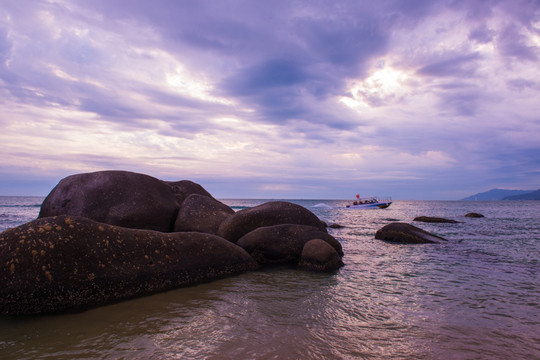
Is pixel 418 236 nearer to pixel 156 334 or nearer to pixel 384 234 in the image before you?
pixel 384 234

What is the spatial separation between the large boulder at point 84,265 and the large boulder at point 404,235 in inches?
365

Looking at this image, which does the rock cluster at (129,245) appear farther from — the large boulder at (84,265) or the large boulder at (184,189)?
the large boulder at (184,189)

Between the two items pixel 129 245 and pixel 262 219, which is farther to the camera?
pixel 262 219

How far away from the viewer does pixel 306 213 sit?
1059 centimetres

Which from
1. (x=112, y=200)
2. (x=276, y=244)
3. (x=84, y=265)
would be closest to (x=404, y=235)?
(x=276, y=244)

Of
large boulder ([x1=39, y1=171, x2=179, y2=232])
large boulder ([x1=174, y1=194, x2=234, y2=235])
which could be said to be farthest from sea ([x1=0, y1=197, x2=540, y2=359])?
large boulder ([x1=39, y1=171, x2=179, y2=232])

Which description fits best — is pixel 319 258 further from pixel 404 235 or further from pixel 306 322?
pixel 404 235

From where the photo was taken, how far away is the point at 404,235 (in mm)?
13188

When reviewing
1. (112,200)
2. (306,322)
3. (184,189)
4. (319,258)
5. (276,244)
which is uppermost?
(184,189)

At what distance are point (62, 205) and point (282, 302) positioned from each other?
7724mm

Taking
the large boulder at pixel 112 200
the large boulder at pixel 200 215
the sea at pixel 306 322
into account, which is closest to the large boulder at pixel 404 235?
the sea at pixel 306 322

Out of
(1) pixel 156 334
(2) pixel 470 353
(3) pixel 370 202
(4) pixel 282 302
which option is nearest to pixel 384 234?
(4) pixel 282 302

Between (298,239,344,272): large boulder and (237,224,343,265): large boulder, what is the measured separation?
41 centimetres

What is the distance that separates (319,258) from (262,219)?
106 inches
